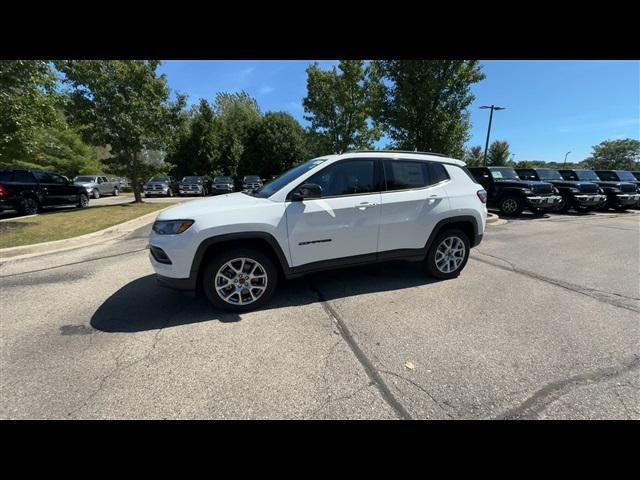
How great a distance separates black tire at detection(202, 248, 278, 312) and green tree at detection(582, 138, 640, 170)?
282 ft

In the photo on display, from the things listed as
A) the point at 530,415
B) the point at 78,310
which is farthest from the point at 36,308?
the point at 530,415

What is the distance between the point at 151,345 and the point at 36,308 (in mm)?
2048

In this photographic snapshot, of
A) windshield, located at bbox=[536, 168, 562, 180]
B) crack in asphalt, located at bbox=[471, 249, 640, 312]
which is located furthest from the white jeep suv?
windshield, located at bbox=[536, 168, 562, 180]

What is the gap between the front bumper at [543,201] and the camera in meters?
10.9

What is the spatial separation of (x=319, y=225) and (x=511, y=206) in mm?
11094

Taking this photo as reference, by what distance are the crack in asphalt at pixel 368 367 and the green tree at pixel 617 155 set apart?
85647 mm

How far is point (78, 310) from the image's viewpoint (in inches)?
135

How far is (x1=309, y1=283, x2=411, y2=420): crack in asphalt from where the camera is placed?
77.6 inches

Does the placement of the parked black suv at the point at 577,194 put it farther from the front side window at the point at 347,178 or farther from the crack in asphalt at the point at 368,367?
the crack in asphalt at the point at 368,367

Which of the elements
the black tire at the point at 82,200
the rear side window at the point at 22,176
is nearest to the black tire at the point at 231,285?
the rear side window at the point at 22,176
